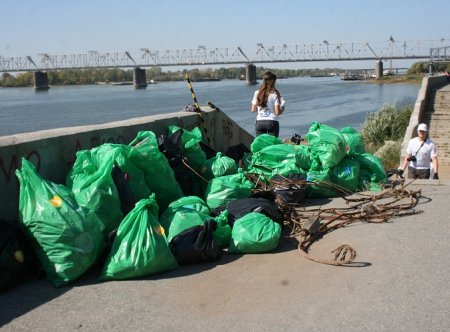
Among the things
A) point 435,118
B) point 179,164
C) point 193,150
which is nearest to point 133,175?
point 179,164

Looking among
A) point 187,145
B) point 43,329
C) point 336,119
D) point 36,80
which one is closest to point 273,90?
point 187,145

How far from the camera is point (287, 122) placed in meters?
33.7

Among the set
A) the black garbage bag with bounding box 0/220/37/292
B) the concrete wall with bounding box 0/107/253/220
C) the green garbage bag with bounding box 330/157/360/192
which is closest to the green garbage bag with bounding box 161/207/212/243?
the black garbage bag with bounding box 0/220/37/292

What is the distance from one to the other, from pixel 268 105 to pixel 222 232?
11.9ft

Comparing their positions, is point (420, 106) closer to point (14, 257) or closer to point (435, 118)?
point (435, 118)

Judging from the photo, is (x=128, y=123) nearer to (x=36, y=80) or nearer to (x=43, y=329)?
(x=43, y=329)

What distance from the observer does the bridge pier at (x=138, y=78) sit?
110625mm

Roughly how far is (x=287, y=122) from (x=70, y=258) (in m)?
30.1

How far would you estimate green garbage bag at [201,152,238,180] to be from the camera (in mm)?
6381

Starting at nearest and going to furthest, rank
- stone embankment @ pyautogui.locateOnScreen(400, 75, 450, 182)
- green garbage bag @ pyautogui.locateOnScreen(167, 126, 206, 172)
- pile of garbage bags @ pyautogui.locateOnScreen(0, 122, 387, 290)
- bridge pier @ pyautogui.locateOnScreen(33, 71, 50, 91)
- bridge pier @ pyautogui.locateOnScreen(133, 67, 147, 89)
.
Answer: pile of garbage bags @ pyautogui.locateOnScreen(0, 122, 387, 290), green garbage bag @ pyautogui.locateOnScreen(167, 126, 206, 172), stone embankment @ pyautogui.locateOnScreen(400, 75, 450, 182), bridge pier @ pyautogui.locateOnScreen(33, 71, 50, 91), bridge pier @ pyautogui.locateOnScreen(133, 67, 147, 89)

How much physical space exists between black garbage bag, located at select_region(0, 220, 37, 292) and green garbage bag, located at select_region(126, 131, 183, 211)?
54.3 inches

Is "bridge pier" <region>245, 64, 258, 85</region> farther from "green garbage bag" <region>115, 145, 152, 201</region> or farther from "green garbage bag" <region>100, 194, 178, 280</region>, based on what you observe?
"green garbage bag" <region>100, 194, 178, 280</region>

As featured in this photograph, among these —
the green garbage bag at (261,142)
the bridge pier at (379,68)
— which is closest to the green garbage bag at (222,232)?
the green garbage bag at (261,142)

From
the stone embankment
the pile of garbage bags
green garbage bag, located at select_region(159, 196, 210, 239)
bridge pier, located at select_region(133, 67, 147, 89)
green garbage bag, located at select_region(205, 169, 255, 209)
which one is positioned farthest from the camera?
bridge pier, located at select_region(133, 67, 147, 89)
